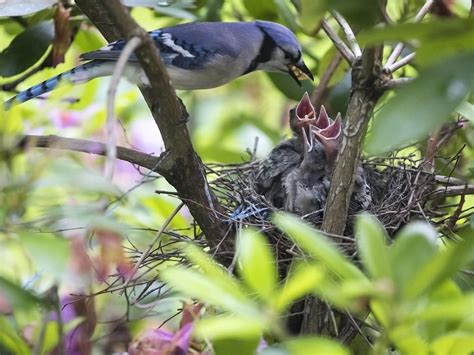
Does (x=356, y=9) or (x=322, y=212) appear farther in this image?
(x=322, y=212)

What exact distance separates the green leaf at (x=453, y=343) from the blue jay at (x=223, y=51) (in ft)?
3.87

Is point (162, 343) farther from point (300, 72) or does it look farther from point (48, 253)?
point (300, 72)

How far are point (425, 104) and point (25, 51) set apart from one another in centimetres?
112

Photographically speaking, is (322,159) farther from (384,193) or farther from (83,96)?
(83,96)

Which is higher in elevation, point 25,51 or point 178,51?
point 25,51

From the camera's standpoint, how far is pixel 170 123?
3.49ft

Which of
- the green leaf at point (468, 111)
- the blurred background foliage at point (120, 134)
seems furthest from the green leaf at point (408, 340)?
the green leaf at point (468, 111)

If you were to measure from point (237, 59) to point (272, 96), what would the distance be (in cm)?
100

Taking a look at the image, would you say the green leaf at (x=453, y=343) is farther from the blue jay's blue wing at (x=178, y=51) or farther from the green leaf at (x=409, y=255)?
the blue jay's blue wing at (x=178, y=51)

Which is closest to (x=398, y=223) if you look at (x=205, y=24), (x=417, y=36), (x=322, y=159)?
(x=322, y=159)

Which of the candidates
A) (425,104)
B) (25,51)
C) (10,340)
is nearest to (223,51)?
(25,51)

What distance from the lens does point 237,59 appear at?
6.38 feet

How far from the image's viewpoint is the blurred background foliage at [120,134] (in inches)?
22.0

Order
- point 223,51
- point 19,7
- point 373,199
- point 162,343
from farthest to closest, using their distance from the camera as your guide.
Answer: point 223,51 → point 373,199 → point 19,7 → point 162,343
